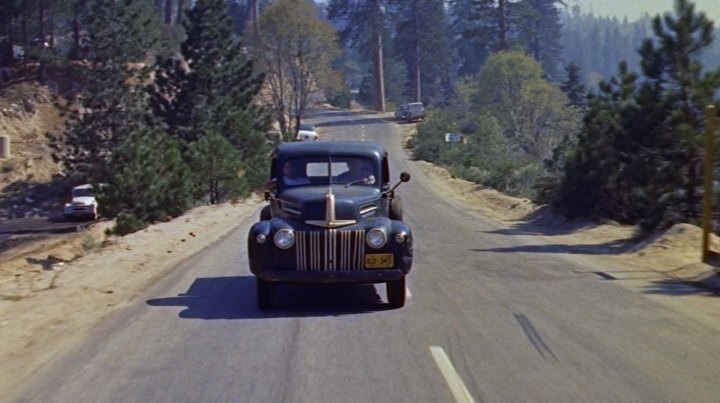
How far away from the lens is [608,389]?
361 inches

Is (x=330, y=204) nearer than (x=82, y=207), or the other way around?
(x=330, y=204)

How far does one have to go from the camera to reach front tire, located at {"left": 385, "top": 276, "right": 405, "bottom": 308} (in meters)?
13.4

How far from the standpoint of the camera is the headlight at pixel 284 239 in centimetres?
1293

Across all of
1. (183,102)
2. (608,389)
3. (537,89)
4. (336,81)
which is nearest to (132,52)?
(183,102)

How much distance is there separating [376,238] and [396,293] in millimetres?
928

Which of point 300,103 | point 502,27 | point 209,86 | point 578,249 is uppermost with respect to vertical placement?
point 502,27

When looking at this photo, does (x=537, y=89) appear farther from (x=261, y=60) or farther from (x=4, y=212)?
(x=4, y=212)

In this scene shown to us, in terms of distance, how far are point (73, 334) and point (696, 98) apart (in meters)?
14.4

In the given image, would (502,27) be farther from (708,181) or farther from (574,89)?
(708,181)

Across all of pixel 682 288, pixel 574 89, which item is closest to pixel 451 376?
pixel 682 288

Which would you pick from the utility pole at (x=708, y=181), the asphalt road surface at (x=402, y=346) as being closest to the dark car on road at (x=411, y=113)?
the utility pole at (x=708, y=181)

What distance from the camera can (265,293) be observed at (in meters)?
13.4

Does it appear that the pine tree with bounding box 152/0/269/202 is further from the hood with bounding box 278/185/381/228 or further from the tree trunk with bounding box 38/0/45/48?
the hood with bounding box 278/185/381/228

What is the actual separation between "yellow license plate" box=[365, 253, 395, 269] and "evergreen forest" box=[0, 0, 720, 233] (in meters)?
9.65
